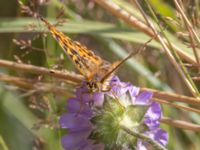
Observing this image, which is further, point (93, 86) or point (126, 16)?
point (126, 16)

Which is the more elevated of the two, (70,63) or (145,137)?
(70,63)

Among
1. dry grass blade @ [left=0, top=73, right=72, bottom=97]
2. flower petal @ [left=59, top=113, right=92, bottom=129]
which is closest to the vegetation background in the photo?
dry grass blade @ [left=0, top=73, right=72, bottom=97]

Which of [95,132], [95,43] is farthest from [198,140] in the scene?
[95,132]

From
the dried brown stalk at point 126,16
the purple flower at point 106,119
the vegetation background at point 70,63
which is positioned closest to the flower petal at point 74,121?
the purple flower at point 106,119

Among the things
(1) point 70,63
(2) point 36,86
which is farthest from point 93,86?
(1) point 70,63

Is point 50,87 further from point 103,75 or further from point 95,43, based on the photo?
point 95,43

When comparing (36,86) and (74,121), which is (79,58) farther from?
(36,86)
